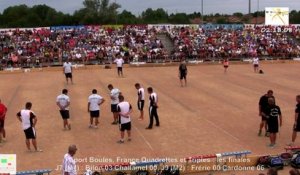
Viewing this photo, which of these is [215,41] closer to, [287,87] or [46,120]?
[287,87]

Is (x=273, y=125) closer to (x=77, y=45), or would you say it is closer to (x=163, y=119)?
(x=163, y=119)

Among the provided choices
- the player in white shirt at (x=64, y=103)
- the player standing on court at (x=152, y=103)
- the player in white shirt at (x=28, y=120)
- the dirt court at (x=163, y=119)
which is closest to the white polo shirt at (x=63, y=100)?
the player in white shirt at (x=64, y=103)

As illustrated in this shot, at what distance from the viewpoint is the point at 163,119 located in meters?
16.9

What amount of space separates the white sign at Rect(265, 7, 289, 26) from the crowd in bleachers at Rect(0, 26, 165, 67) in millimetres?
15192

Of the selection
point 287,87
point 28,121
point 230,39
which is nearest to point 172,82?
point 287,87

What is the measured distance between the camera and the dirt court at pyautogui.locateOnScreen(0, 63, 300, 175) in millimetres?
12805

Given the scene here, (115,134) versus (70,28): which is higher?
(70,28)

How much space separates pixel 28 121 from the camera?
1254 cm

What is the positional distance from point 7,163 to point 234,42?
38979mm

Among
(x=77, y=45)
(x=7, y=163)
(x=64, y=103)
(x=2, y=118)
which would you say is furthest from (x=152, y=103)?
(x=77, y=45)

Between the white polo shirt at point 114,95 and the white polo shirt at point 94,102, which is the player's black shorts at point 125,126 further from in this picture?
the white polo shirt at point 114,95

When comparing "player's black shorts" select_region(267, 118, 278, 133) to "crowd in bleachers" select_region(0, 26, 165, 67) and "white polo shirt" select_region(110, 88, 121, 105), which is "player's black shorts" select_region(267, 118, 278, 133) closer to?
"white polo shirt" select_region(110, 88, 121, 105)

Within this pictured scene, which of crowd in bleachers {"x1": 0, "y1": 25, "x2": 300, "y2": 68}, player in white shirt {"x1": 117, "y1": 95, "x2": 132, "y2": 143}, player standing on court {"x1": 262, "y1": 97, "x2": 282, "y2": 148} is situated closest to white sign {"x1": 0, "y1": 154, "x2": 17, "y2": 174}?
player in white shirt {"x1": 117, "y1": 95, "x2": 132, "y2": 143}

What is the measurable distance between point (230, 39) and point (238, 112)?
98.1ft
